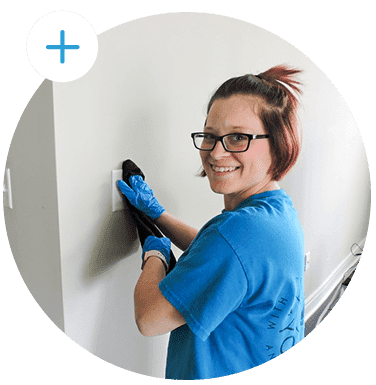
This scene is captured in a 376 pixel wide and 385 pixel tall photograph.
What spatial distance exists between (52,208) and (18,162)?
0.46 ft

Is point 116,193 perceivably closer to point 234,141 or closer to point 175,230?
→ point 175,230

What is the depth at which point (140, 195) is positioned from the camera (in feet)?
3.24

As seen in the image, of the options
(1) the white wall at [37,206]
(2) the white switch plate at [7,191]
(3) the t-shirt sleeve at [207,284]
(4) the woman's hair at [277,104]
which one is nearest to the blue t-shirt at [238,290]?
(3) the t-shirt sleeve at [207,284]

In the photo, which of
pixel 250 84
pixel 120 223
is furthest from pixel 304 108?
pixel 120 223

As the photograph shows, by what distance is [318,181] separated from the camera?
1235mm

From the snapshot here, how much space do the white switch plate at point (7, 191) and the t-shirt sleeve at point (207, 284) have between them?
17.2 inches

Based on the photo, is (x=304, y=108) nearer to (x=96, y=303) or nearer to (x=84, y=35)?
(x=84, y=35)

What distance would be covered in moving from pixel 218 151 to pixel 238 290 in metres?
0.34

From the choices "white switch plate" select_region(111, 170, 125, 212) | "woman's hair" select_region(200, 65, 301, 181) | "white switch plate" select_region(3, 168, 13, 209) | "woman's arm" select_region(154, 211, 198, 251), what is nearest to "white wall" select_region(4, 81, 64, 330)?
"white switch plate" select_region(3, 168, 13, 209)

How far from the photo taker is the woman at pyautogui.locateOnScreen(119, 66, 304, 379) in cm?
82

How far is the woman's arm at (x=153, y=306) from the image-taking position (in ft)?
2.81

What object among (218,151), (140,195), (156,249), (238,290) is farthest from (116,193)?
(238,290)

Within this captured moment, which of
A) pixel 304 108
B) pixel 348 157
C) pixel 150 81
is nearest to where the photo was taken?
pixel 150 81

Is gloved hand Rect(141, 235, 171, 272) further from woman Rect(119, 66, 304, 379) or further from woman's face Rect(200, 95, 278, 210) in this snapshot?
woman's face Rect(200, 95, 278, 210)
